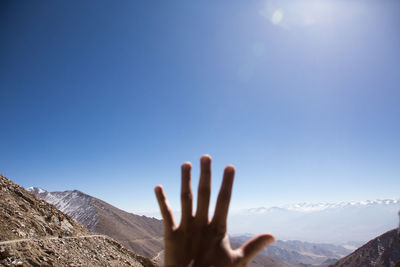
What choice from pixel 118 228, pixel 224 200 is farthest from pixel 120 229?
pixel 224 200

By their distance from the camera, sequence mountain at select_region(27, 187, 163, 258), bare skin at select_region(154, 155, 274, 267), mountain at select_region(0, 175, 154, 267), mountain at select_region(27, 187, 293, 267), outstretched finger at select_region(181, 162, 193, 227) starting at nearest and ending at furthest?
bare skin at select_region(154, 155, 274, 267) → outstretched finger at select_region(181, 162, 193, 227) → mountain at select_region(0, 175, 154, 267) → mountain at select_region(27, 187, 293, 267) → mountain at select_region(27, 187, 163, 258)

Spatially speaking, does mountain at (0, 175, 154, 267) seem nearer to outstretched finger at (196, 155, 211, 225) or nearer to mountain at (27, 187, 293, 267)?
outstretched finger at (196, 155, 211, 225)

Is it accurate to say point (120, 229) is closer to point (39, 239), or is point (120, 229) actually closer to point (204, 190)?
point (39, 239)

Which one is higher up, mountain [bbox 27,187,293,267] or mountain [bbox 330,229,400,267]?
mountain [bbox 330,229,400,267]

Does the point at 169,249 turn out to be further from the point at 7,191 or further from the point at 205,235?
the point at 7,191

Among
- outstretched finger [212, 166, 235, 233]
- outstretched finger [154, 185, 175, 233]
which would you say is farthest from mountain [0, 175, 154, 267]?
outstretched finger [212, 166, 235, 233]
